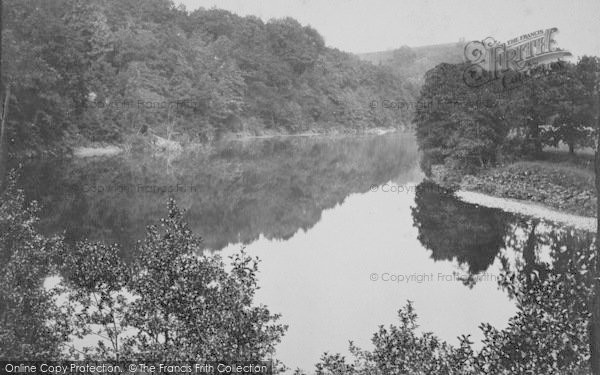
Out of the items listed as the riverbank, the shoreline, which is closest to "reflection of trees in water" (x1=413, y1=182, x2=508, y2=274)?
the shoreline

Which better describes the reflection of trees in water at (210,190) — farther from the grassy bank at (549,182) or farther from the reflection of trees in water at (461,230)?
the grassy bank at (549,182)

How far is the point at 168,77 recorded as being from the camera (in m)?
46.4

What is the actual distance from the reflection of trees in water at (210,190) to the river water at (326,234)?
0.28 feet

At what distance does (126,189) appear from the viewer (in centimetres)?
2197

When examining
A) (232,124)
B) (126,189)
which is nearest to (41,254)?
(126,189)

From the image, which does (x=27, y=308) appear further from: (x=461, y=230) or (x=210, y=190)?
(x=210, y=190)

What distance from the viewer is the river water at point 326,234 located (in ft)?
34.1

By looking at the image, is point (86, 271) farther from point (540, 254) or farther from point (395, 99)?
point (395, 99)

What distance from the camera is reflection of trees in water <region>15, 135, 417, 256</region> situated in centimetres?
1570

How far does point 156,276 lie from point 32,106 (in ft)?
78.7

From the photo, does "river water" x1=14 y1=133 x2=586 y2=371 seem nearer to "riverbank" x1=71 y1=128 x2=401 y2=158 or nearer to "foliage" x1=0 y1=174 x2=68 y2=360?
"riverbank" x1=71 y1=128 x2=401 y2=158

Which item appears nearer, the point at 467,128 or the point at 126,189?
the point at 126,189

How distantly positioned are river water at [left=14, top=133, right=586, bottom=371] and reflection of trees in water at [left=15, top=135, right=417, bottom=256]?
9 cm

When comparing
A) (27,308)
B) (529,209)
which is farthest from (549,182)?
(27,308)
